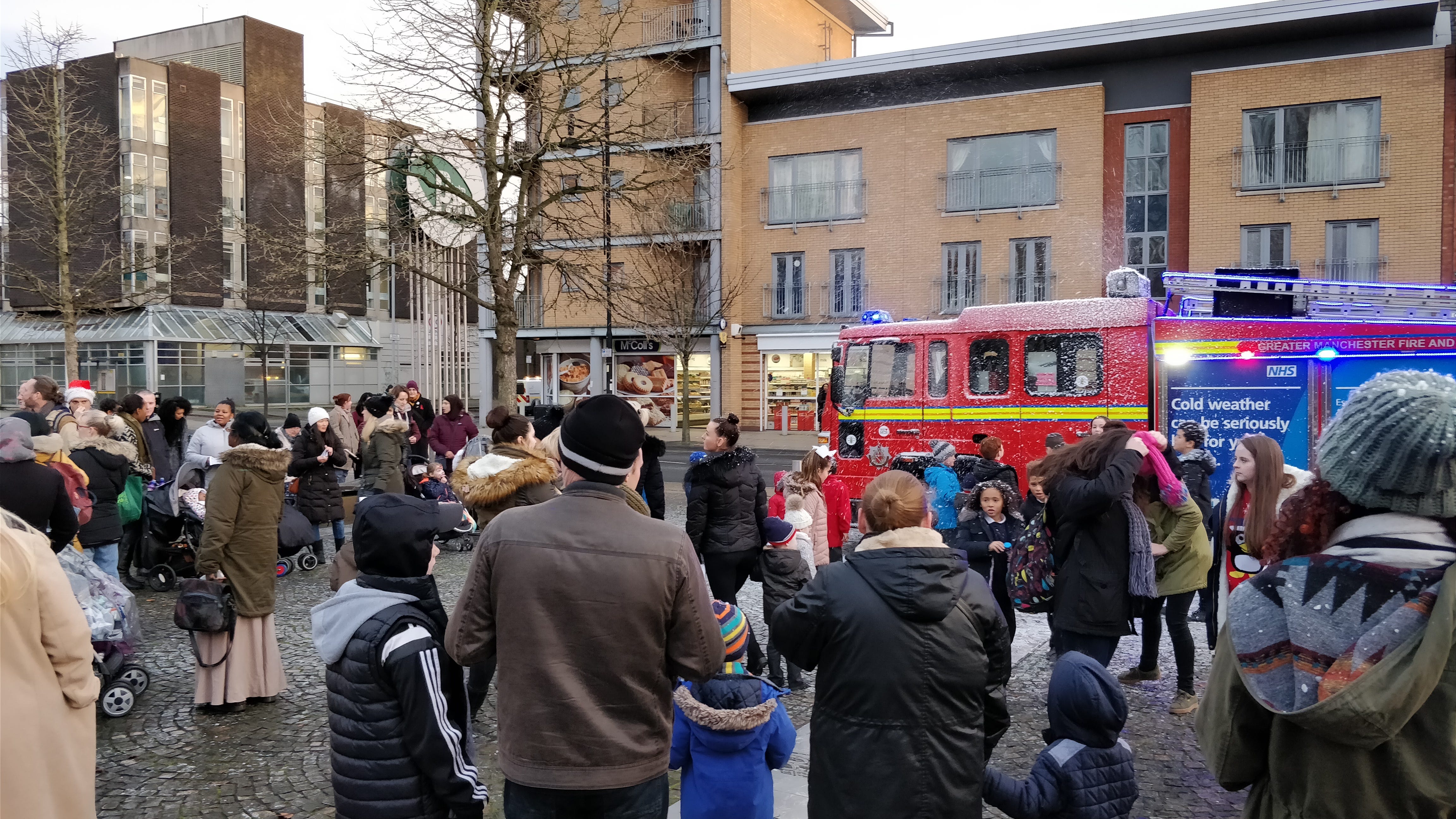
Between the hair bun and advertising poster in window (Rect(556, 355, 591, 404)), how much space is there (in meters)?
27.8

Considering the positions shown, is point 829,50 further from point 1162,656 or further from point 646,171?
point 1162,656

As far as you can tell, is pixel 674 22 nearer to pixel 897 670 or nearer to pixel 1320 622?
pixel 897 670

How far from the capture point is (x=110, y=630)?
18.8 feet

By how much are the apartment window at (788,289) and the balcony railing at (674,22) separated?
8368mm

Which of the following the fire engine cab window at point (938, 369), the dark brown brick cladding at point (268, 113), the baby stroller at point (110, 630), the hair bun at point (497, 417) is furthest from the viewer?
the dark brown brick cladding at point (268, 113)

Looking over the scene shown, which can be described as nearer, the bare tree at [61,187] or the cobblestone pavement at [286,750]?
the cobblestone pavement at [286,750]

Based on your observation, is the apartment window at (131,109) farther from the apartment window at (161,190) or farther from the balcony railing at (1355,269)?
the balcony railing at (1355,269)

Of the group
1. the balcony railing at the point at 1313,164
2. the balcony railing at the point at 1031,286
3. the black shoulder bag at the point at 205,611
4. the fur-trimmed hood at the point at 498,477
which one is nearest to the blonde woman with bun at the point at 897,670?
the fur-trimmed hood at the point at 498,477

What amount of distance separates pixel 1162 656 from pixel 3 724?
23.5ft

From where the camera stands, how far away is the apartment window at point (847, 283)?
30828 mm

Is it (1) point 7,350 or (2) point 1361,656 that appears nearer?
(2) point 1361,656

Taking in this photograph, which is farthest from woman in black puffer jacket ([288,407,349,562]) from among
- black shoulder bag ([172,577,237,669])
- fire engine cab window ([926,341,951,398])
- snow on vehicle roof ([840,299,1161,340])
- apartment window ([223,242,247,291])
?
apartment window ([223,242,247,291])

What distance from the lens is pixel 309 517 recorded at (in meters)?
10.5

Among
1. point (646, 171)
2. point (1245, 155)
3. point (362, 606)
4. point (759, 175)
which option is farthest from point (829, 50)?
point (362, 606)
